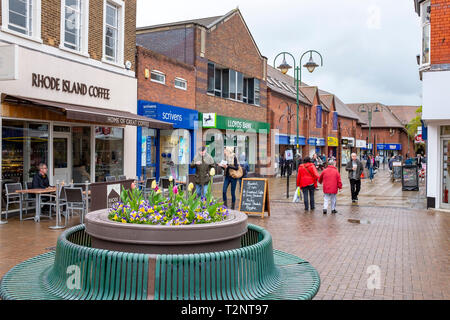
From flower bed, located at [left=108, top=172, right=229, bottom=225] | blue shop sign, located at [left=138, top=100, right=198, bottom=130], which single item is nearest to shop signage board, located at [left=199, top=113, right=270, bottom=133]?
blue shop sign, located at [left=138, top=100, right=198, bottom=130]

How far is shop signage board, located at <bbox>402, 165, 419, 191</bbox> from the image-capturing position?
2023 cm

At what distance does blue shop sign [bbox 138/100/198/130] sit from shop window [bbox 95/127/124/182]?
1.56 metres

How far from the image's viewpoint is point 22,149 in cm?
1156

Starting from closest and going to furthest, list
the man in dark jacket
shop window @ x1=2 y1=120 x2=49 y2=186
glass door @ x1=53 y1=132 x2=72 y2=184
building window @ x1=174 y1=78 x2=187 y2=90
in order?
the man in dark jacket
shop window @ x1=2 y1=120 x2=49 y2=186
glass door @ x1=53 y1=132 x2=72 y2=184
building window @ x1=174 y1=78 x2=187 y2=90

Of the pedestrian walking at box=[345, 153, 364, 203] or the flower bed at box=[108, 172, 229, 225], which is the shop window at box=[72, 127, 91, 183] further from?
the flower bed at box=[108, 172, 229, 225]

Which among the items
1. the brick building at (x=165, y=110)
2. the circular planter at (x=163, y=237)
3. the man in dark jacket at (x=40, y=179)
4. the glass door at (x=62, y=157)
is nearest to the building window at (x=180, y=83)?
the brick building at (x=165, y=110)

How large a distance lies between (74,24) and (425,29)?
11.6 meters

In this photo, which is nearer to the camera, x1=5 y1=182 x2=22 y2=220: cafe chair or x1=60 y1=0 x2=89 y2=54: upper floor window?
x1=5 y1=182 x2=22 y2=220: cafe chair

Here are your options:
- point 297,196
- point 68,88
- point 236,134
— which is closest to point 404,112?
point 236,134

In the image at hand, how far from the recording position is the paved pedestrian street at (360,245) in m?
5.56

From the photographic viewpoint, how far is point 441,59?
511 inches

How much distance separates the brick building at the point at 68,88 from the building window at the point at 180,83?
345 centimetres

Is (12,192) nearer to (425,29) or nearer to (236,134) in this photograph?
(425,29)
